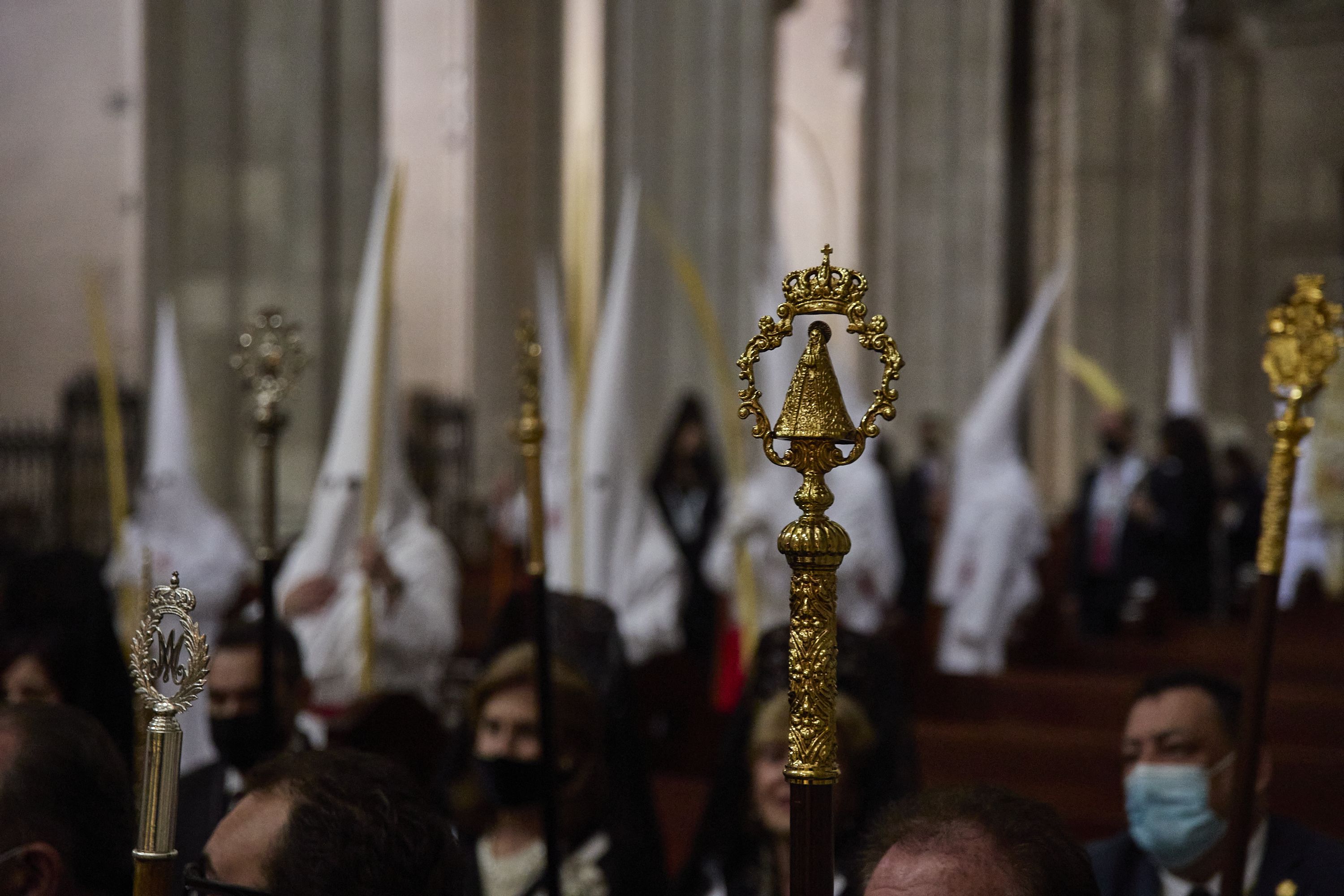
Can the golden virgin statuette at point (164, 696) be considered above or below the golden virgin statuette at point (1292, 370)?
below

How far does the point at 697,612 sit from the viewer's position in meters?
9.12

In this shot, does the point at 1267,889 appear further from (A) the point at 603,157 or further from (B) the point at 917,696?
(A) the point at 603,157

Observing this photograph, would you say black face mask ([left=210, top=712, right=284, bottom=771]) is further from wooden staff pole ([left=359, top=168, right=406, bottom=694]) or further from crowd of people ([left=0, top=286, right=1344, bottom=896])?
wooden staff pole ([left=359, top=168, right=406, bottom=694])

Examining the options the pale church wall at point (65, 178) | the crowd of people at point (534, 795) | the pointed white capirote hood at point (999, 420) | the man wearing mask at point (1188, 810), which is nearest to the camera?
the crowd of people at point (534, 795)

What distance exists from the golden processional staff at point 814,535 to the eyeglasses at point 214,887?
628 mm

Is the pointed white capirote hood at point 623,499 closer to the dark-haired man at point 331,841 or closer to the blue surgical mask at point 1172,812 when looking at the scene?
the blue surgical mask at point 1172,812

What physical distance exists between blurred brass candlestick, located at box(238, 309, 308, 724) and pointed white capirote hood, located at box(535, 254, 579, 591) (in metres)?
3.45

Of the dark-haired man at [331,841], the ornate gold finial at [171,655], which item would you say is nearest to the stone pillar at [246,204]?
the dark-haired man at [331,841]

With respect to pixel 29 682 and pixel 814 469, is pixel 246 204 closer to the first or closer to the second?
pixel 29 682

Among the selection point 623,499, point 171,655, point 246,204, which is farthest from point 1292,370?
point 246,204

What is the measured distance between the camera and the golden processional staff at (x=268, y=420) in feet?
11.8

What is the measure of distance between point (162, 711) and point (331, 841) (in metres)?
0.37

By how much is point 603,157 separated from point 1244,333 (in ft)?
32.0

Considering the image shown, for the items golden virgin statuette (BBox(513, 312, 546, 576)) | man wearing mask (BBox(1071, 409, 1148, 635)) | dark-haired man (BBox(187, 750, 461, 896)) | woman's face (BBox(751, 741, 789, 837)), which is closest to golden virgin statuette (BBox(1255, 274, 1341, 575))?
woman's face (BBox(751, 741, 789, 837))
